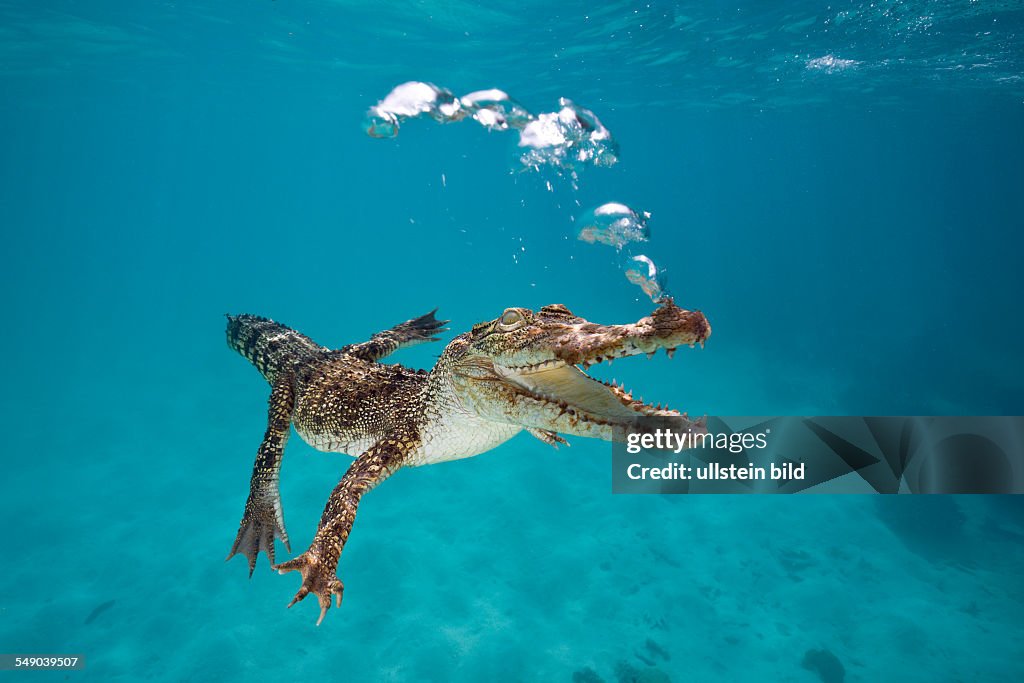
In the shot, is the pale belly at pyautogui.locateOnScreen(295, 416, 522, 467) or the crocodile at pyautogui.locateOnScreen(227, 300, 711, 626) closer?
the crocodile at pyautogui.locateOnScreen(227, 300, 711, 626)

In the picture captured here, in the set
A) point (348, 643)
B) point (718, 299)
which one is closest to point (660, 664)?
point (348, 643)

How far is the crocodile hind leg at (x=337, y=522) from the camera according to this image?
2.98 metres

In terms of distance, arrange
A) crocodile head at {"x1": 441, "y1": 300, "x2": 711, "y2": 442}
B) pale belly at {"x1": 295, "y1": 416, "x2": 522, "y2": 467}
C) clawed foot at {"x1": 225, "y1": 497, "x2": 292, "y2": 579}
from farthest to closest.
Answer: clawed foot at {"x1": 225, "y1": 497, "x2": 292, "y2": 579}
pale belly at {"x1": 295, "y1": 416, "x2": 522, "y2": 467}
crocodile head at {"x1": 441, "y1": 300, "x2": 711, "y2": 442}

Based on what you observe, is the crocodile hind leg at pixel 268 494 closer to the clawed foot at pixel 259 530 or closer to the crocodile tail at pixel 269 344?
the clawed foot at pixel 259 530

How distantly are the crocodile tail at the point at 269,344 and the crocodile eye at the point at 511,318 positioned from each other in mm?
2991

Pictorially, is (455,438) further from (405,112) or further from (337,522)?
(405,112)

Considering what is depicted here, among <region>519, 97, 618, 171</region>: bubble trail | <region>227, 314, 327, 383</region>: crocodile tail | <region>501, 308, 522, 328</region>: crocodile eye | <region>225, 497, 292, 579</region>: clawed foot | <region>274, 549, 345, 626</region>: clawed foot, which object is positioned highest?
<region>519, 97, 618, 171</region>: bubble trail

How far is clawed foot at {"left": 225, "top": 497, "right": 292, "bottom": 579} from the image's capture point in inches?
186

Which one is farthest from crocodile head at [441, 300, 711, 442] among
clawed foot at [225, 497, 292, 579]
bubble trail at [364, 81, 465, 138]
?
bubble trail at [364, 81, 465, 138]

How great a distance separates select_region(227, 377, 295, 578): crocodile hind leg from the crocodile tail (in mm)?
443

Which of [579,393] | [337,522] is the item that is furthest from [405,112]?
[337,522]

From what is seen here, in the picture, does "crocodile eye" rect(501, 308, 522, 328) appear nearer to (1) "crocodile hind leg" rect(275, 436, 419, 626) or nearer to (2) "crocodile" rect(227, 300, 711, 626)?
(2) "crocodile" rect(227, 300, 711, 626)

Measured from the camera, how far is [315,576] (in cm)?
301

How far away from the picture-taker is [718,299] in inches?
1447
